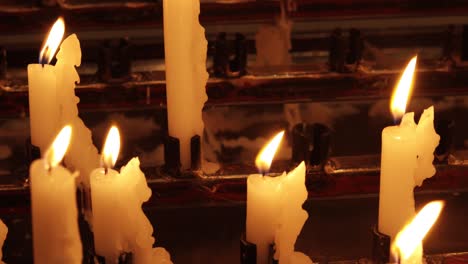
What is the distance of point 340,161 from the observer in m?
1.56

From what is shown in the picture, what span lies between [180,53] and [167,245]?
1.43 feet

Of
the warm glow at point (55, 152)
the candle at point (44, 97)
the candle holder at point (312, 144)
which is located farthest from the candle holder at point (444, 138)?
the warm glow at point (55, 152)

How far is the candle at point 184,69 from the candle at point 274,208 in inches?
12.2

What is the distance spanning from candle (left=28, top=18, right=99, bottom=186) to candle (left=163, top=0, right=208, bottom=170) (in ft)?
0.53

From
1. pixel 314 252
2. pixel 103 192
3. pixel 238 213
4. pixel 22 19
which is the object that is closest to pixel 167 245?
pixel 238 213

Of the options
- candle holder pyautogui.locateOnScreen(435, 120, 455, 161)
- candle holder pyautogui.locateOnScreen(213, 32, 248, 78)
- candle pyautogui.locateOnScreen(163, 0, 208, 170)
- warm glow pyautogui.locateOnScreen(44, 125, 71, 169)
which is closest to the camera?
warm glow pyautogui.locateOnScreen(44, 125, 71, 169)

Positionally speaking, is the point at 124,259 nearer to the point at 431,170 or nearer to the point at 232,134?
the point at 431,170

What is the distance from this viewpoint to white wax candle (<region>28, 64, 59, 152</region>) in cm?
128

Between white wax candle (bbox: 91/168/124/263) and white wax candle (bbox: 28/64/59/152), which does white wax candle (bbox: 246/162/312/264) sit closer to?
white wax candle (bbox: 91/168/124/263)

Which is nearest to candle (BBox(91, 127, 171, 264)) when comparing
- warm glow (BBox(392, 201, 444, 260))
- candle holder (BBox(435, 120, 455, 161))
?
warm glow (BBox(392, 201, 444, 260))

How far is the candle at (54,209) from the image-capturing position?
2.90 ft

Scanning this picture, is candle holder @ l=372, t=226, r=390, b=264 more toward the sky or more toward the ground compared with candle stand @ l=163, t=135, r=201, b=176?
more toward the ground

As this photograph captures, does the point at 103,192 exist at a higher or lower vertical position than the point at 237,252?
higher

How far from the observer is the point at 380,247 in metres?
1.27
